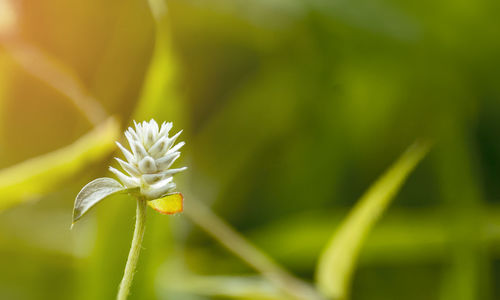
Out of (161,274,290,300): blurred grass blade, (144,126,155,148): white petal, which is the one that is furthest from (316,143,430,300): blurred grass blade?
(144,126,155,148): white petal

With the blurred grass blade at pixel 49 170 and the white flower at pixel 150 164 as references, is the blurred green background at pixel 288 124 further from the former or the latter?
the white flower at pixel 150 164

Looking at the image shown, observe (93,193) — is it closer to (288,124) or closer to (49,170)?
(49,170)

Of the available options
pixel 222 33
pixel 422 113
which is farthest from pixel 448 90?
pixel 222 33

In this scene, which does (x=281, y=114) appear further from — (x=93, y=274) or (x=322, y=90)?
(x=93, y=274)

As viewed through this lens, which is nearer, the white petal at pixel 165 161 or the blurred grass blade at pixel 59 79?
the white petal at pixel 165 161

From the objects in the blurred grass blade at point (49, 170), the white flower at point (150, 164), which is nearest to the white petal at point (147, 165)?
the white flower at point (150, 164)
